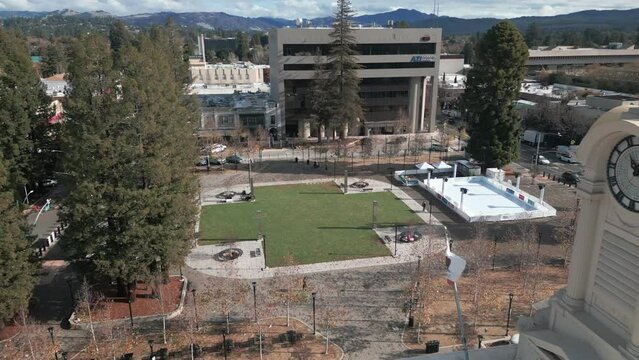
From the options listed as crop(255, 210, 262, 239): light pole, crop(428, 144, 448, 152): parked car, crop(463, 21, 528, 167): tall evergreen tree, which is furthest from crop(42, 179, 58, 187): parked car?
crop(428, 144, 448, 152): parked car

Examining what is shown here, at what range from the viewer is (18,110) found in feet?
104

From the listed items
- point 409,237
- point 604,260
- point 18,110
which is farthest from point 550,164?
point 18,110

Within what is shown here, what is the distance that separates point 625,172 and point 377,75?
4709cm

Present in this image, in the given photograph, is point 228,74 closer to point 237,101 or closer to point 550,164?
point 237,101

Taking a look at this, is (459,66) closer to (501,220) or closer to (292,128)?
(292,128)

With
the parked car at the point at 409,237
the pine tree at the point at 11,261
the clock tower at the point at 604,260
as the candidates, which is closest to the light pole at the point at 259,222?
the parked car at the point at 409,237

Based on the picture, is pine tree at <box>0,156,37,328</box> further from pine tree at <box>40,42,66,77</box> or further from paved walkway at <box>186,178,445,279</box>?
pine tree at <box>40,42,66,77</box>

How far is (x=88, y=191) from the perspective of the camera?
61.5 feet

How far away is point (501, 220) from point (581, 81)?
59.7m

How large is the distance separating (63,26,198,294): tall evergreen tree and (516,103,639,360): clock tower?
15.1m

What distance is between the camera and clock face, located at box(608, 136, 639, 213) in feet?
34.7

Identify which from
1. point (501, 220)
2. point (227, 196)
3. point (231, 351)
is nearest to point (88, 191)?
point (231, 351)

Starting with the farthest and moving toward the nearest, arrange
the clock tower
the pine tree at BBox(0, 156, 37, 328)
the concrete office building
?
the concrete office building → the pine tree at BBox(0, 156, 37, 328) → the clock tower

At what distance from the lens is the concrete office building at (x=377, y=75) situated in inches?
2133
